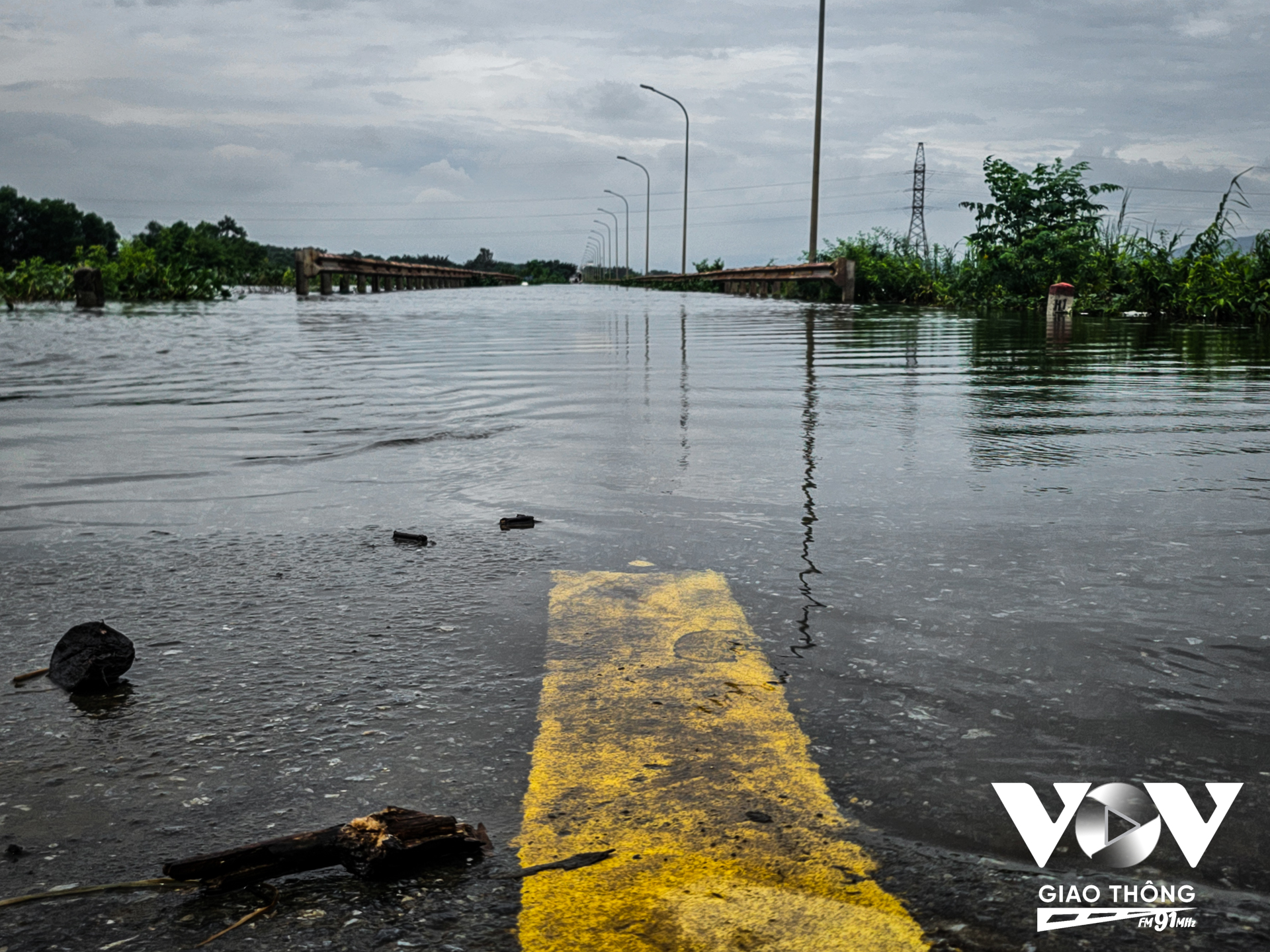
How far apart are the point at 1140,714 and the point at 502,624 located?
1.21m

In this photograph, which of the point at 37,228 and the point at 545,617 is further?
the point at 37,228

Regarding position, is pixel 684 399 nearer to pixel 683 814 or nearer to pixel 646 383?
pixel 646 383

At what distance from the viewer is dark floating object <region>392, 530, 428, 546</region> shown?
2.96 m

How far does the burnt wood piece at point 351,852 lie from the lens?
53.4 inches

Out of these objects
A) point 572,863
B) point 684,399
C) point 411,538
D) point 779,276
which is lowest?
point 572,863

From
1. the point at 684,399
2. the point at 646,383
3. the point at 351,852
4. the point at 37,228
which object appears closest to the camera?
the point at 351,852

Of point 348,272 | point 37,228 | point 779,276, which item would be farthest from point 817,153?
point 37,228

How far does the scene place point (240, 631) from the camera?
2258 millimetres

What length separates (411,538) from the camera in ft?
9.73

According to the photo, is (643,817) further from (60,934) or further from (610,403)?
(610,403)

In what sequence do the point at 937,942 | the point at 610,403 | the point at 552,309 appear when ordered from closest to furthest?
the point at 937,942, the point at 610,403, the point at 552,309

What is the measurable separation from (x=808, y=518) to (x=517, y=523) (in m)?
0.84

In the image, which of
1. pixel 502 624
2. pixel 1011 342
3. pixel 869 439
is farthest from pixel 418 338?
pixel 502 624

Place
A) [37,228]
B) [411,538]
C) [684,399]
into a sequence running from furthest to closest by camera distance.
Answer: [37,228] < [684,399] < [411,538]
